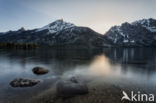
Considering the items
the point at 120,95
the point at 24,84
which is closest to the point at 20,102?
the point at 24,84

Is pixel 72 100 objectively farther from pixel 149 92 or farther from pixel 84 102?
pixel 149 92

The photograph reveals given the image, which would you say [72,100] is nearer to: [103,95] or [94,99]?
[94,99]

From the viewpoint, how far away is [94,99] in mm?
14047

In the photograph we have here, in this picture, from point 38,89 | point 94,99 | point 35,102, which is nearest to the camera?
point 35,102

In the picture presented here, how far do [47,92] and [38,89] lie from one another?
90.5 inches

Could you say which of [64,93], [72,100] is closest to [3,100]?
[64,93]

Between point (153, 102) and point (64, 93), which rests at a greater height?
point (64, 93)

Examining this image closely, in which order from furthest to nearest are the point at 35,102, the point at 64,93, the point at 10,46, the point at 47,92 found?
1. the point at 10,46
2. the point at 47,92
3. the point at 64,93
4. the point at 35,102

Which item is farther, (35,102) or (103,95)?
(103,95)

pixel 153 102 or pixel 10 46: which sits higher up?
pixel 10 46

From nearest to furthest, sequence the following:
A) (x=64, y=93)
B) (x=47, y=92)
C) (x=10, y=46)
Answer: (x=64, y=93) < (x=47, y=92) < (x=10, y=46)

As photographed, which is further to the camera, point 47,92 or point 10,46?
point 10,46

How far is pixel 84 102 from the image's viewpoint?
13336 mm

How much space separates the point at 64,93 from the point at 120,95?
8843 mm
